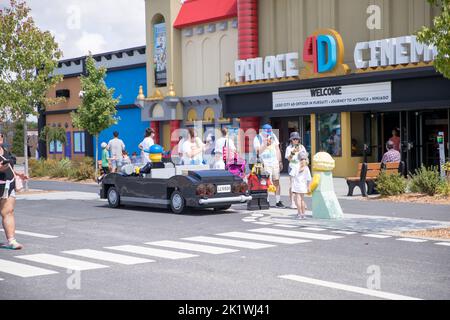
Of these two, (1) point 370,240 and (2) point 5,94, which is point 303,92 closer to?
(2) point 5,94

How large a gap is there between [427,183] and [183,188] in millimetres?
6658

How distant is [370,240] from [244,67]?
66.3 feet

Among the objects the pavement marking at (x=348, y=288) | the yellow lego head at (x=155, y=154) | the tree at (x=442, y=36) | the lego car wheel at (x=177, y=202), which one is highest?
the tree at (x=442, y=36)

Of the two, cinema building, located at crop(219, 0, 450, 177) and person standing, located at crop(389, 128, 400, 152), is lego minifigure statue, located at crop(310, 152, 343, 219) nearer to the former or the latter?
cinema building, located at crop(219, 0, 450, 177)

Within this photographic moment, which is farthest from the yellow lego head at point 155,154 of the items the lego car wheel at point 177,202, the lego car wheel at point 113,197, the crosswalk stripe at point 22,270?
the crosswalk stripe at point 22,270

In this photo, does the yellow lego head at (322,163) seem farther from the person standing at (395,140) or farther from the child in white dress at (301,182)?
the person standing at (395,140)

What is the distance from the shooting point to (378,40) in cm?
2656

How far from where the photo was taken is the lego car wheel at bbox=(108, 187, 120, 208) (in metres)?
18.5

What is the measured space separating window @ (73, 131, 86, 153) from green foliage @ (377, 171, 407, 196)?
29333 mm

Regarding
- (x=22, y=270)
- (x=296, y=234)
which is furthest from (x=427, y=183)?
(x=22, y=270)

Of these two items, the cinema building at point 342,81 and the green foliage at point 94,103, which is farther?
the green foliage at point 94,103

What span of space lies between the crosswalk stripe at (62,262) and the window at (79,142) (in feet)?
115

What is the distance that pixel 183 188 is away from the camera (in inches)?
642

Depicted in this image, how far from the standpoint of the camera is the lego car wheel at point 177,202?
16391mm
